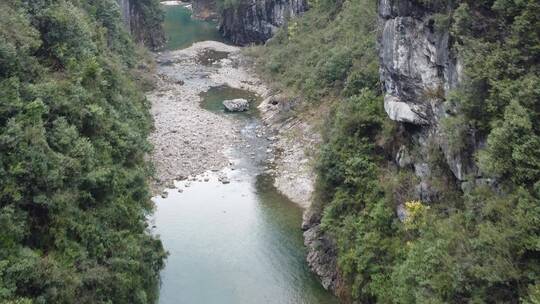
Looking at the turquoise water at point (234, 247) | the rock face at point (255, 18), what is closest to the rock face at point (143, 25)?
the rock face at point (255, 18)

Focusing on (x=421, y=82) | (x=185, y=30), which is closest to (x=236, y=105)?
(x=421, y=82)

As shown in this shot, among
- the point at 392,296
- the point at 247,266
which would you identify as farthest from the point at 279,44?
the point at 392,296

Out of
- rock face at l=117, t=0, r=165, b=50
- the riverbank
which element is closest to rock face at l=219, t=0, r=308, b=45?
the riverbank

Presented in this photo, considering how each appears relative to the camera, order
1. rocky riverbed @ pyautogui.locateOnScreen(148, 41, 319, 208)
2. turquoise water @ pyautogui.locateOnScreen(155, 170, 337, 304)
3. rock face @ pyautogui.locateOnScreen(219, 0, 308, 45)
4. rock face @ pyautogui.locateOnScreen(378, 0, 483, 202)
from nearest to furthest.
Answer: rock face @ pyautogui.locateOnScreen(378, 0, 483, 202) → turquoise water @ pyautogui.locateOnScreen(155, 170, 337, 304) → rocky riverbed @ pyautogui.locateOnScreen(148, 41, 319, 208) → rock face @ pyautogui.locateOnScreen(219, 0, 308, 45)

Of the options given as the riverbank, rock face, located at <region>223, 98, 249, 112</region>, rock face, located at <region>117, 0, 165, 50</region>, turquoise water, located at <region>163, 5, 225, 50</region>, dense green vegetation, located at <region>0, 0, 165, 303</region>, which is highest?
dense green vegetation, located at <region>0, 0, 165, 303</region>

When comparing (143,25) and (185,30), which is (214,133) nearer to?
(143,25)

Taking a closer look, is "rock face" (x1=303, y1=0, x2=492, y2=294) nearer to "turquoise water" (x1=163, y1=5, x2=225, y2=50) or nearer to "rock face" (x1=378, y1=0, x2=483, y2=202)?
"rock face" (x1=378, y1=0, x2=483, y2=202)

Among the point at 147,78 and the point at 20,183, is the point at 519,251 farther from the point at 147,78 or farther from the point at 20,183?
the point at 147,78
